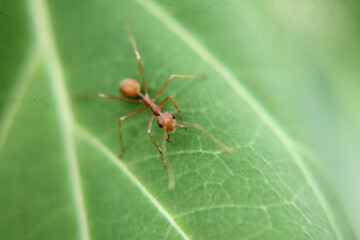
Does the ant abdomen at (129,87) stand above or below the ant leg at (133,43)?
below

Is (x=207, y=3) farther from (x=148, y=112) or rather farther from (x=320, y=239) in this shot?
(x=320, y=239)

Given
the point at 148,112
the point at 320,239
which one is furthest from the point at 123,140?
the point at 320,239

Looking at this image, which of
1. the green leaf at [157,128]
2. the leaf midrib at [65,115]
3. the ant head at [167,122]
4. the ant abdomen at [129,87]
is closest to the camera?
the green leaf at [157,128]

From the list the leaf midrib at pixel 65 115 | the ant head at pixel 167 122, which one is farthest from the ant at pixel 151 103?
the leaf midrib at pixel 65 115

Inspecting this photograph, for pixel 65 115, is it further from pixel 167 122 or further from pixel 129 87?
pixel 167 122

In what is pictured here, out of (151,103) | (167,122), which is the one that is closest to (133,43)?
(151,103)

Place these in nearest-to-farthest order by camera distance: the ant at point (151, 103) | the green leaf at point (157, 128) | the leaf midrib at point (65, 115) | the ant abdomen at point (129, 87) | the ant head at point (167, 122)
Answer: the green leaf at point (157, 128) < the leaf midrib at point (65, 115) < the ant at point (151, 103) < the ant head at point (167, 122) < the ant abdomen at point (129, 87)

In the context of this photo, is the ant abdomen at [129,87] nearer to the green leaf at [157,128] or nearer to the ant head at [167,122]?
the green leaf at [157,128]

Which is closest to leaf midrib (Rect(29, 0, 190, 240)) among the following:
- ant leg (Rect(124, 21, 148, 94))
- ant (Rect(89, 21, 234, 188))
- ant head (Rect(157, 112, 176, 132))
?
ant (Rect(89, 21, 234, 188))
